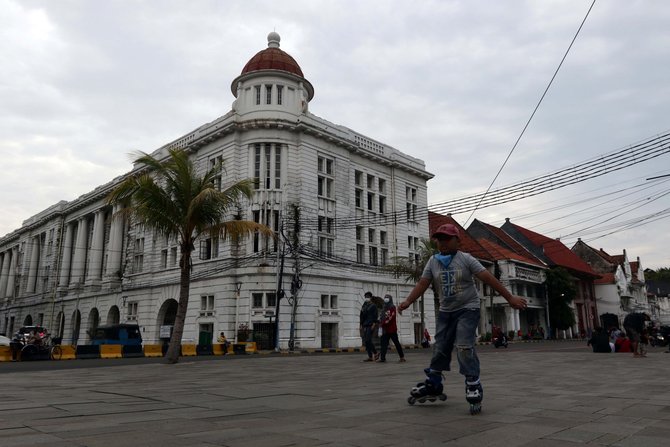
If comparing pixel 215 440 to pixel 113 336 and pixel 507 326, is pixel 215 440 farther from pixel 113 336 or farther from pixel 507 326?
pixel 507 326

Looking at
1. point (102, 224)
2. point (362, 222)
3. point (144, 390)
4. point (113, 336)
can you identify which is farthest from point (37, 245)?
point (144, 390)

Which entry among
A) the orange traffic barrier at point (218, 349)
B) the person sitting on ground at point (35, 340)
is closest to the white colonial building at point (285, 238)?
the orange traffic barrier at point (218, 349)

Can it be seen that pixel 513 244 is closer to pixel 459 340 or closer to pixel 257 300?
pixel 257 300

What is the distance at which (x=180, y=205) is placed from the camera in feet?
59.1

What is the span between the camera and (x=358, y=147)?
37500 mm

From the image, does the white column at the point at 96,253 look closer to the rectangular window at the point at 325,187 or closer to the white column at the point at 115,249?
the white column at the point at 115,249

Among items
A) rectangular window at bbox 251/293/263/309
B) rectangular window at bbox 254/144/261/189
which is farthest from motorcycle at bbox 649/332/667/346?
rectangular window at bbox 254/144/261/189

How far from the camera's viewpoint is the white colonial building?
30859 mm

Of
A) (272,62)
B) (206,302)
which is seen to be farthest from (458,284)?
(272,62)

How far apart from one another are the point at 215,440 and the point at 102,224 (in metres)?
50.1

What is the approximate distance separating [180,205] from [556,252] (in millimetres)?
58345

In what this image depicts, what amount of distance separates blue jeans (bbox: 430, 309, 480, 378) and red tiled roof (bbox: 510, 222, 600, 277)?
59786mm

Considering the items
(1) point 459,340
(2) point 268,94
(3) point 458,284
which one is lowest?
(1) point 459,340

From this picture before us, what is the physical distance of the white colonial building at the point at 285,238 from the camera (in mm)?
30859
